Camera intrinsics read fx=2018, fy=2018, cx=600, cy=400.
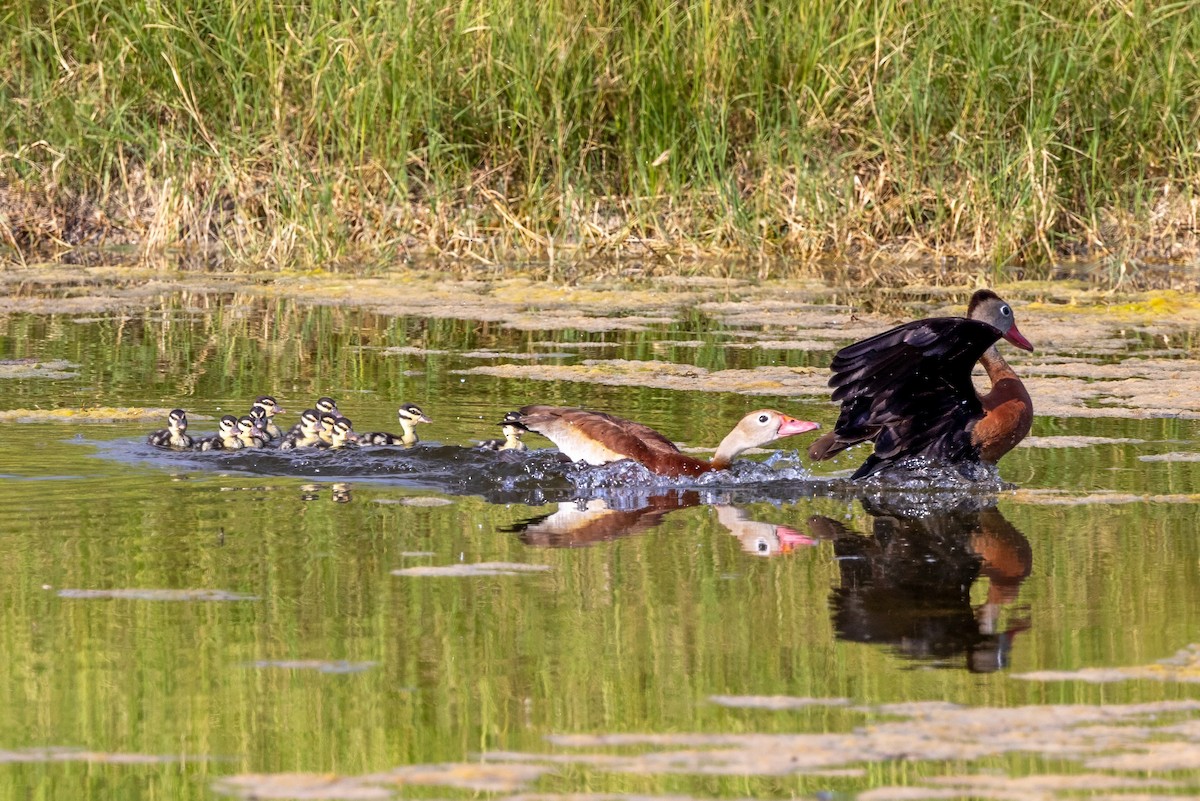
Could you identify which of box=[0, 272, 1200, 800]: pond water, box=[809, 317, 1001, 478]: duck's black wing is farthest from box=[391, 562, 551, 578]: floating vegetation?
box=[809, 317, 1001, 478]: duck's black wing

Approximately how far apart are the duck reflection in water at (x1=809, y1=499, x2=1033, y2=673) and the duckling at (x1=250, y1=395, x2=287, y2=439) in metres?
2.56

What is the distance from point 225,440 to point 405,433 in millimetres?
738

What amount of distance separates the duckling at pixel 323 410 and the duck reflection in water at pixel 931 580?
2351 mm

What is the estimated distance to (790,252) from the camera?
1471 centimetres

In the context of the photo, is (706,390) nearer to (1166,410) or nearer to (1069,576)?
(1166,410)

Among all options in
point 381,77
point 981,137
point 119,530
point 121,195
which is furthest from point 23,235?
point 119,530

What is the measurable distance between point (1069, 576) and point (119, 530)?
2.98 m

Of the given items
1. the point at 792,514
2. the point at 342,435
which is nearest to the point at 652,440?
the point at 792,514

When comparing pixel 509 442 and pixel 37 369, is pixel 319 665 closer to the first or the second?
pixel 509 442

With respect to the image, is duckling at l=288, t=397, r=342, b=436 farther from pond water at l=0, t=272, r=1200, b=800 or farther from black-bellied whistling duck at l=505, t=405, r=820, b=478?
black-bellied whistling duck at l=505, t=405, r=820, b=478

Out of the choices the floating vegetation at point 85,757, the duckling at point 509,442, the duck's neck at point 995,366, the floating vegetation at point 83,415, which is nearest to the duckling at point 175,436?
the floating vegetation at point 83,415

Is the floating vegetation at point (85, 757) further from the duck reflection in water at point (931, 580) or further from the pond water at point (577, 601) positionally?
the duck reflection in water at point (931, 580)

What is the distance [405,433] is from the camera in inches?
330

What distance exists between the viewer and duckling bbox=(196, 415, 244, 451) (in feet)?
26.7
